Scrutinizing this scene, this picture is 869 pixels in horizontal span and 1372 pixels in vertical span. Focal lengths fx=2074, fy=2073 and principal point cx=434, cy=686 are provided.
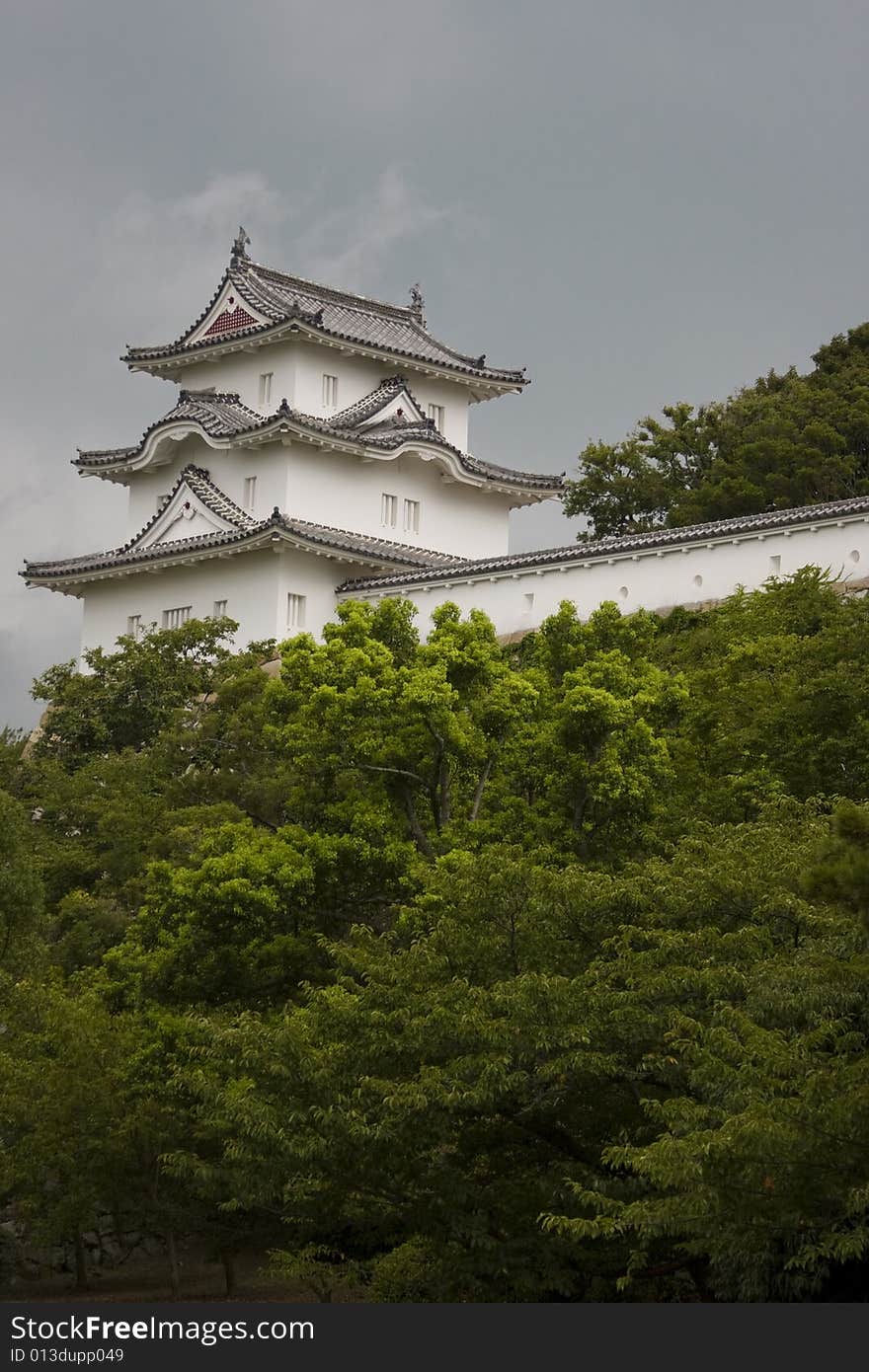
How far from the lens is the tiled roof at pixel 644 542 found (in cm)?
3134

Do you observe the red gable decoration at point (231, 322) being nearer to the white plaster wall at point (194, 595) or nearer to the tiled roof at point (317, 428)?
the tiled roof at point (317, 428)

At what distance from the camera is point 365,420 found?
42969 millimetres

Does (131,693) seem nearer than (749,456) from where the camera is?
Yes

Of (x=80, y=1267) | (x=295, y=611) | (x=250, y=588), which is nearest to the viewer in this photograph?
(x=80, y=1267)

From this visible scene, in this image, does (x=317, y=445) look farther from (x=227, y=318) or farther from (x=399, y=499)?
(x=227, y=318)

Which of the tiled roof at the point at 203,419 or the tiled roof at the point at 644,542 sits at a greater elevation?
the tiled roof at the point at 203,419

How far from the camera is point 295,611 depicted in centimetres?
3903

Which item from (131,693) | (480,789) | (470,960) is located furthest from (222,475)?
(470,960)

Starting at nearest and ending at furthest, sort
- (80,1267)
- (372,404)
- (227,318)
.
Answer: (80,1267) < (372,404) < (227,318)

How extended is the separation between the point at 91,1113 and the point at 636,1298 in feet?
26.6

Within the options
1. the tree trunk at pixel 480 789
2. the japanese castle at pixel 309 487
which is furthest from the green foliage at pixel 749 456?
the tree trunk at pixel 480 789

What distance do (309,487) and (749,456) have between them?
1048 cm

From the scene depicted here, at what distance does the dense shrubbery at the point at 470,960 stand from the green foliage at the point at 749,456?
48.3 ft

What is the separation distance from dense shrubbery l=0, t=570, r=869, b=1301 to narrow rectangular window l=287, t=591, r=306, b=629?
4028mm
